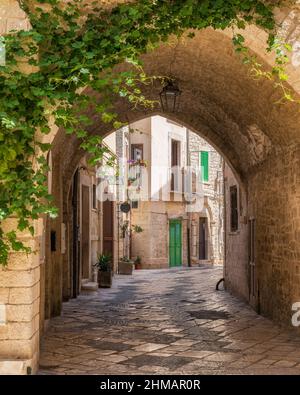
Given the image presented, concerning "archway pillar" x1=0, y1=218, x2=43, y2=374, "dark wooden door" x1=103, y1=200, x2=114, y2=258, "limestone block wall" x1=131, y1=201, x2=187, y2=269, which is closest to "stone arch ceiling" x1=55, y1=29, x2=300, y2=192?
"archway pillar" x1=0, y1=218, x2=43, y2=374

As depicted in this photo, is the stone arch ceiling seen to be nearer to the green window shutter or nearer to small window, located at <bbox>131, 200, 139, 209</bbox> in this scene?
small window, located at <bbox>131, 200, 139, 209</bbox>

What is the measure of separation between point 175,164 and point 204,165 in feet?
6.05

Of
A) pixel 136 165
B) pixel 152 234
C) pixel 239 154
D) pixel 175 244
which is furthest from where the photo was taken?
pixel 175 244

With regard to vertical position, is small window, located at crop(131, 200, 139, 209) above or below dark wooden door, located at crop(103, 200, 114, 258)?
above

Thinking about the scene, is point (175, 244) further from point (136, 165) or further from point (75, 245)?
point (75, 245)

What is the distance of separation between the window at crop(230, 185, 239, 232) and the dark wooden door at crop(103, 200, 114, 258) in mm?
6384

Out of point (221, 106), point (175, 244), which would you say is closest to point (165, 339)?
point (221, 106)

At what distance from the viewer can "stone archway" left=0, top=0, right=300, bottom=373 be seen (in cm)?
486

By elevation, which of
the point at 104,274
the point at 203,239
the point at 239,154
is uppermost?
the point at 239,154

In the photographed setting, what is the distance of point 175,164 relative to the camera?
2438cm

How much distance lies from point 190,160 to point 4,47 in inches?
800

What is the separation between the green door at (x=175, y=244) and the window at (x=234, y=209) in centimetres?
1113

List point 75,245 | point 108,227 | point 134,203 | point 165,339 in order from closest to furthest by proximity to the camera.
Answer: point 165,339 → point 75,245 → point 108,227 → point 134,203
